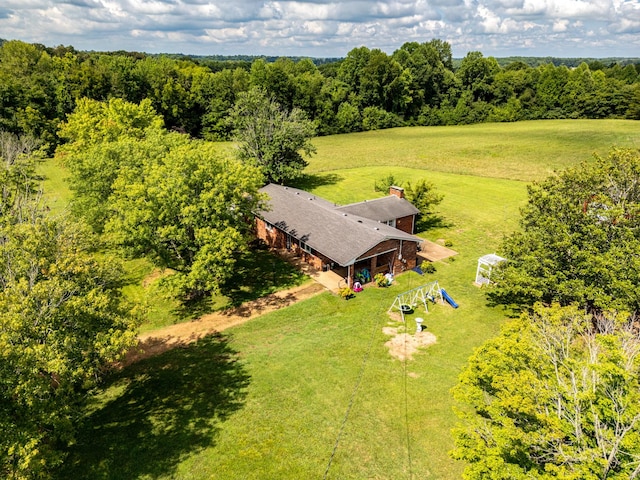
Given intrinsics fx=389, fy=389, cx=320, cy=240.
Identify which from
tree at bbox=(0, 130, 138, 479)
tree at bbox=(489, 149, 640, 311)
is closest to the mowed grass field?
tree at bbox=(0, 130, 138, 479)

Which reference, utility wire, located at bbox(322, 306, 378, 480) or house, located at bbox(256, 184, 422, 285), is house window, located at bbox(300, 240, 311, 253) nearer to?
house, located at bbox(256, 184, 422, 285)

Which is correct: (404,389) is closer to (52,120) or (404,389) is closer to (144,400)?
(144,400)

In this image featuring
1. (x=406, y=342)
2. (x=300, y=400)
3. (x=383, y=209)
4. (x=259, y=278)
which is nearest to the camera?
(x=300, y=400)

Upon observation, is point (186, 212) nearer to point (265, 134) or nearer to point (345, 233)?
point (345, 233)

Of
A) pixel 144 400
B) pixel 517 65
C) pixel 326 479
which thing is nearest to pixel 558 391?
pixel 326 479

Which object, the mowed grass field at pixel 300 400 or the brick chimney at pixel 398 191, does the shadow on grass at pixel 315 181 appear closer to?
the brick chimney at pixel 398 191

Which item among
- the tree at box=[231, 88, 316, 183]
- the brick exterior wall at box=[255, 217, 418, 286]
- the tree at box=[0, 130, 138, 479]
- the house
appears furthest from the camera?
the tree at box=[231, 88, 316, 183]

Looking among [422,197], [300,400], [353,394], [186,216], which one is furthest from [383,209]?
[300,400]
